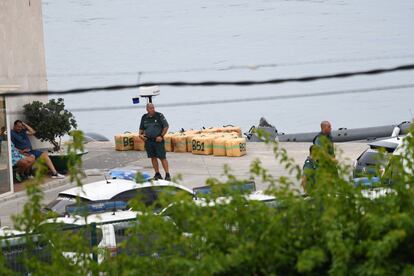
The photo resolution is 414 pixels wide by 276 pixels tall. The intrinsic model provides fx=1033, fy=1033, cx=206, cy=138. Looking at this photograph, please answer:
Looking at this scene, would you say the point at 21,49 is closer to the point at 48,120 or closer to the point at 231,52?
the point at 48,120

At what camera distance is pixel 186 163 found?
2325cm

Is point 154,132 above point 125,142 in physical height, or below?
above

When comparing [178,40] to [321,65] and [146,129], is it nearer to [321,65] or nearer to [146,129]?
[321,65]

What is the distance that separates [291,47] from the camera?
83.0 m

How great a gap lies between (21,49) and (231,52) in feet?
191

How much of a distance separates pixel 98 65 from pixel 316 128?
2059 cm

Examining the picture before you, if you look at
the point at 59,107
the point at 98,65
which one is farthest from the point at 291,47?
the point at 59,107

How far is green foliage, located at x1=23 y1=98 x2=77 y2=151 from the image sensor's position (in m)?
22.0

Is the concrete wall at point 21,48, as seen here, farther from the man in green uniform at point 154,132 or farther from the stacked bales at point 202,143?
the man in green uniform at point 154,132

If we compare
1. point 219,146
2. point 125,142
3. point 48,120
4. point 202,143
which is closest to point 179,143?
point 202,143

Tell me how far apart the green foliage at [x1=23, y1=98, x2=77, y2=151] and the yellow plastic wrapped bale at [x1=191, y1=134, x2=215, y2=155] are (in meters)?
3.50

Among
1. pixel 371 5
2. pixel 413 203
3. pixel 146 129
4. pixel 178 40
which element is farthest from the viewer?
pixel 371 5

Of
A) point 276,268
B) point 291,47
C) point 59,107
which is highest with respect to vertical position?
point 291,47

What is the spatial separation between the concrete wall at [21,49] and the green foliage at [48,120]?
0.34 metres
